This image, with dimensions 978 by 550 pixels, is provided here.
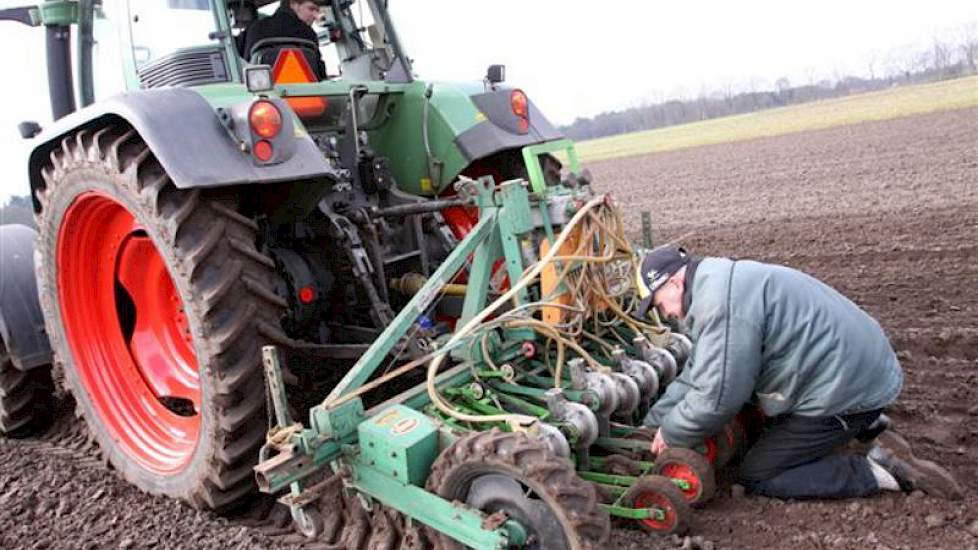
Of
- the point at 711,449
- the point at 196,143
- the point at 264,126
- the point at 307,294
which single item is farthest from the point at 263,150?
the point at 711,449

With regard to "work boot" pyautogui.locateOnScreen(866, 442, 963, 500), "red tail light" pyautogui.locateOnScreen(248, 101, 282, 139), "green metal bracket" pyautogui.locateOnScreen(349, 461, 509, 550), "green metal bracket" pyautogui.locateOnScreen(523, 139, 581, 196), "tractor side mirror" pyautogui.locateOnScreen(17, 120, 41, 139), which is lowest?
"work boot" pyautogui.locateOnScreen(866, 442, 963, 500)

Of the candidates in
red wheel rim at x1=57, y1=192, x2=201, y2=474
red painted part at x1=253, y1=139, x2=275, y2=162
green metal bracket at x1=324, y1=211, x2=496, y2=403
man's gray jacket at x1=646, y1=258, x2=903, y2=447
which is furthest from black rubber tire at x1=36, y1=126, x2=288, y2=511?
man's gray jacket at x1=646, y1=258, x2=903, y2=447

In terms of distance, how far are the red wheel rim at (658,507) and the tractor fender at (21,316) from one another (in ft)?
9.84

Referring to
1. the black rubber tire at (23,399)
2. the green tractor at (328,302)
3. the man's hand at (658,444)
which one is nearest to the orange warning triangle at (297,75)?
the green tractor at (328,302)

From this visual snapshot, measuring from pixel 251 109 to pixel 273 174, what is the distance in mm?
246

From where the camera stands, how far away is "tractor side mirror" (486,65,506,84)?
14.3ft

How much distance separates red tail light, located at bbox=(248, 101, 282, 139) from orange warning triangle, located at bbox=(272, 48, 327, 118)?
0.87 m

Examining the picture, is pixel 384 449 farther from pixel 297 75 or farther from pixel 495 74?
pixel 495 74

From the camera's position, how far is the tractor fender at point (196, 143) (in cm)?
267

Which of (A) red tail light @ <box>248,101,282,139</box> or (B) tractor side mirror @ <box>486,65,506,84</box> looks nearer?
(A) red tail light @ <box>248,101,282,139</box>

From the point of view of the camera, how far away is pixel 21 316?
3.81m

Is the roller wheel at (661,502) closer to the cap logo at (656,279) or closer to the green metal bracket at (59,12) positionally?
the cap logo at (656,279)

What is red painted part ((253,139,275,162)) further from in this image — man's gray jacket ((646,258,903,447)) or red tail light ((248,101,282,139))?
man's gray jacket ((646,258,903,447))

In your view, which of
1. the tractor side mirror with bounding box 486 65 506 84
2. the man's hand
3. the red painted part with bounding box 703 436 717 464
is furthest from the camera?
the tractor side mirror with bounding box 486 65 506 84
